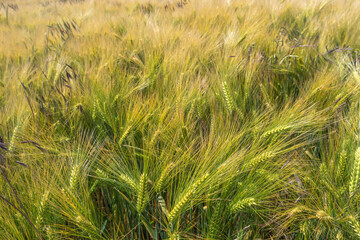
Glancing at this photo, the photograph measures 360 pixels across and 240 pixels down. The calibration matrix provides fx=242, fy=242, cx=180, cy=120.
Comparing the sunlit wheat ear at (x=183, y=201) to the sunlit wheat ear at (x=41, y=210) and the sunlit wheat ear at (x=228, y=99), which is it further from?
the sunlit wheat ear at (x=228, y=99)

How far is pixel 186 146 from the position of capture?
2.34 ft

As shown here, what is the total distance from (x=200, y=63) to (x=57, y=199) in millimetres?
1050

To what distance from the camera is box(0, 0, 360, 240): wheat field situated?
66cm

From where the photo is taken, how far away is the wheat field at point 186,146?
659mm

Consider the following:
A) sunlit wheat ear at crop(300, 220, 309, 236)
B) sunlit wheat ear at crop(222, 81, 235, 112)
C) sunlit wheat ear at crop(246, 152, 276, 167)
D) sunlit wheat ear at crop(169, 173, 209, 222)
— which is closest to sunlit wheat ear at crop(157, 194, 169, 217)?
sunlit wheat ear at crop(169, 173, 209, 222)

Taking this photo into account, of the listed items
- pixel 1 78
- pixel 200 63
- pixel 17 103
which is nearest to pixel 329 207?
pixel 200 63

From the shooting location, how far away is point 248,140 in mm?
919

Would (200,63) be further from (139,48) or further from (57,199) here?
(57,199)

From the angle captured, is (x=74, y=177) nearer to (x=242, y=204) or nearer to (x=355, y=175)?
(x=242, y=204)

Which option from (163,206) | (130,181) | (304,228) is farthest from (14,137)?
(304,228)

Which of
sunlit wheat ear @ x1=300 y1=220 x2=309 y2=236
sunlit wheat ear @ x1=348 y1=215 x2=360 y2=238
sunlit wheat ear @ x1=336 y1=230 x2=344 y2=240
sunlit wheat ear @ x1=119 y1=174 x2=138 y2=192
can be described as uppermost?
sunlit wheat ear @ x1=119 y1=174 x2=138 y2=192

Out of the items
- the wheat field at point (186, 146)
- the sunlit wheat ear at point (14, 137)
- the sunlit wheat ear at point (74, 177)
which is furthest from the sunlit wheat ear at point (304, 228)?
the sunlit wheat ear at point (14, 137)

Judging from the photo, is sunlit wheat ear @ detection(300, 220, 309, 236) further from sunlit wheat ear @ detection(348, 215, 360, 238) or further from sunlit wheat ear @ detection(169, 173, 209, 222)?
sunlit wheat ear @ detection(169, 173, 209, 222)

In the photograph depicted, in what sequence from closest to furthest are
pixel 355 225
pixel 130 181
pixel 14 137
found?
pixel 355 225
pixel 130 181
pixel 14 137
